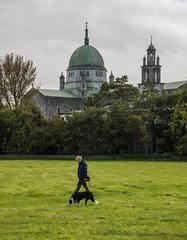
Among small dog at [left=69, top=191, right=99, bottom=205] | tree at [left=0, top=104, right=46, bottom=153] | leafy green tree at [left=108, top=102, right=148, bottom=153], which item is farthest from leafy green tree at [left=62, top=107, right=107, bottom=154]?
small dog at [left=69, top=191, right=99, bottom=205]

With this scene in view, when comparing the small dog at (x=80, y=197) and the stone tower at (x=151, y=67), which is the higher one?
the stone tower at (x=151, y=67)

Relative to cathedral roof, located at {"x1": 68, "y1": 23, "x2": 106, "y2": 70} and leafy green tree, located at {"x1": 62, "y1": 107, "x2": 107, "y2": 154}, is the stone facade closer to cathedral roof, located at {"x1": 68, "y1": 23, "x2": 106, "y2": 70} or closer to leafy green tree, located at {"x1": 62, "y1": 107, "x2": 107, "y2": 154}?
cathedral roof, located at {"x1": 68, "y1": 23, "x2": 106, "y2": 70}

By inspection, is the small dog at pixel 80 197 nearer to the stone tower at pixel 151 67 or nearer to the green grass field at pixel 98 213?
the green grass field at pixel 98 213

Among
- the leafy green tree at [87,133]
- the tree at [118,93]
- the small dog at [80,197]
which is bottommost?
the small dog at [80,197]

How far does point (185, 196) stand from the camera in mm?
24688

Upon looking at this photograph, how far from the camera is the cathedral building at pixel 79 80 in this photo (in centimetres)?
15300

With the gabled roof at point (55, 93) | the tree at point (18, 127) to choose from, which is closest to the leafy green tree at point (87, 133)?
the tree at point (18, 127)

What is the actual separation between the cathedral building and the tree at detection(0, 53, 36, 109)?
2091 inches

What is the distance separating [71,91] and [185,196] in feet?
463

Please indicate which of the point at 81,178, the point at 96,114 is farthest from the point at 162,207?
the point at 96,114

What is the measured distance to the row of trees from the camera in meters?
83.6

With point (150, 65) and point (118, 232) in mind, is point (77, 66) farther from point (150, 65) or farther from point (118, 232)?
point (118, 232)

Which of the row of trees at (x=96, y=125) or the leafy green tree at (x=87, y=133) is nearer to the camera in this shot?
the row of trees at (x=96, y=125)

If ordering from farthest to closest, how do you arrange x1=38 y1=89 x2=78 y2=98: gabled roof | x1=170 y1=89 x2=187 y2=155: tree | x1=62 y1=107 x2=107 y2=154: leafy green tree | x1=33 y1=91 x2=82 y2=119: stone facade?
x1=38 y1=89 x2=78 y2=98: gabled roof < x1=33 y1=91 x2=82 y2=119: stone facade < x1=62 y1=107 x2=107 y2=154: leafy green tree < x1=170 y1=89 x2=187 y2=155: tree
